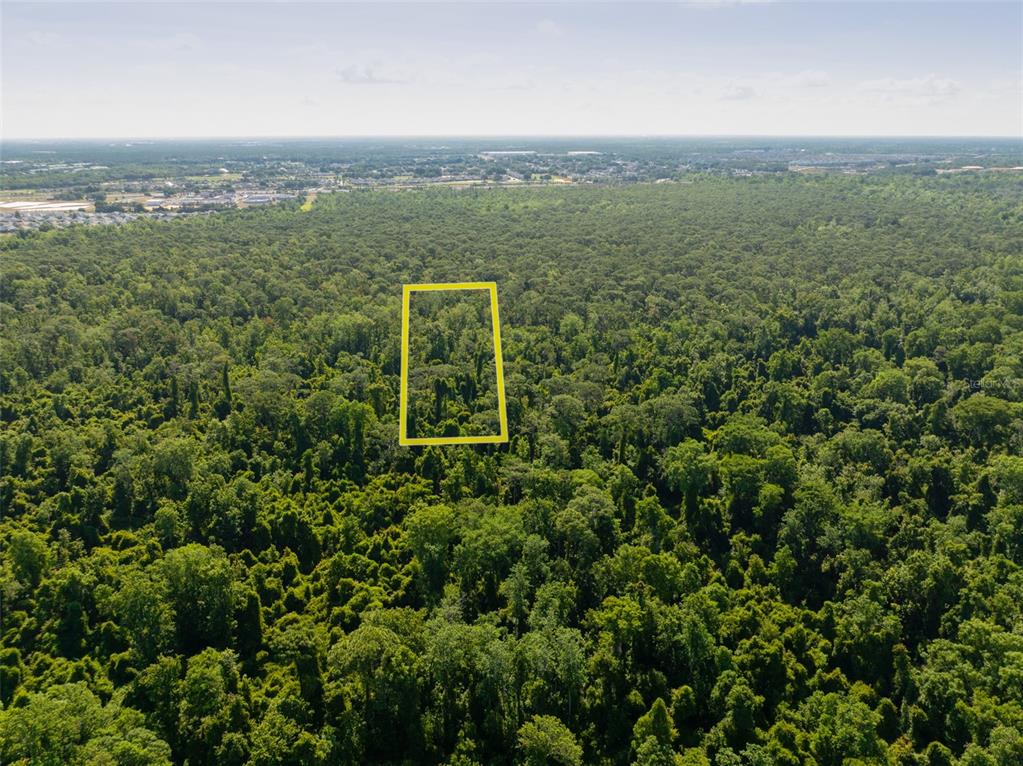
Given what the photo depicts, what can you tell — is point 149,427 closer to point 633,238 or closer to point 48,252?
point 48,252

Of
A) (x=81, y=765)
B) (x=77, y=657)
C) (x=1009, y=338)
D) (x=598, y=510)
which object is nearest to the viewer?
(x=81, y=765)


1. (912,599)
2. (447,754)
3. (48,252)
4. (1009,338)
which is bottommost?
(447,754)

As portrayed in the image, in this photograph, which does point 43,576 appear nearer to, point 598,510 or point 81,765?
point 81,765

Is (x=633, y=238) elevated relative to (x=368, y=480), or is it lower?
elevated

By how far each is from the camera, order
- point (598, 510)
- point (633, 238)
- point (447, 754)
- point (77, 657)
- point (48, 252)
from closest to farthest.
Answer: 1. point (447, 754)
2. point (77, 657)
3. point (598, 510)
4. point (48, 252)
5. point (633, 238)

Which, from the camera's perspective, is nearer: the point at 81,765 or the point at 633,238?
the point at 81,765

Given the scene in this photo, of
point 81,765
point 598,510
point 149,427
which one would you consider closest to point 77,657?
point 81,765
